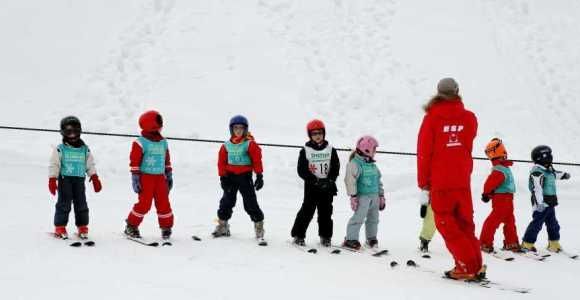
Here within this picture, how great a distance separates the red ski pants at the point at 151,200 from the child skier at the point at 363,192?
2563 mm

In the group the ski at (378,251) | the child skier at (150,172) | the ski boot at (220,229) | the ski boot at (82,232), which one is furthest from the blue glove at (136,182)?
the ski at (378,251)

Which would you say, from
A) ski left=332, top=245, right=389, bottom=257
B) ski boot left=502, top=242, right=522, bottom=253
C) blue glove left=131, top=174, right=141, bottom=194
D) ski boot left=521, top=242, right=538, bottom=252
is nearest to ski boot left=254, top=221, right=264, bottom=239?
ski left=332, top=245, right=389, bottom=257

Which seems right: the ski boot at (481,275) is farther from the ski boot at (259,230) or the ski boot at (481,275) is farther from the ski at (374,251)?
the ski boot at (259,230)

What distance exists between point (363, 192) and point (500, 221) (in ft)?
7.54

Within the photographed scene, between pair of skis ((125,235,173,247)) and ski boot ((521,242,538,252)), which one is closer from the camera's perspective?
pair of skis ((125,235,173,247))

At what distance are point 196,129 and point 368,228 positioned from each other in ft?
23.4

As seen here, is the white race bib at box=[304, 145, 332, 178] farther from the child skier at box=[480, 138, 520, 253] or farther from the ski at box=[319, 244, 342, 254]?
the child skier at box=[480, 138, 520, 253]

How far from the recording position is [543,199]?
30.7 feet

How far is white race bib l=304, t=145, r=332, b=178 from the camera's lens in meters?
8.48

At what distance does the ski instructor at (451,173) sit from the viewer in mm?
6609

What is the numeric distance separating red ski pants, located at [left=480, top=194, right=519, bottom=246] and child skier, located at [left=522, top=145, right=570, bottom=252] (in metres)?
0.32

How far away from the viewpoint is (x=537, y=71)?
17422mm

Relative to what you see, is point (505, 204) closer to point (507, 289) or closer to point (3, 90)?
point (507, 289)

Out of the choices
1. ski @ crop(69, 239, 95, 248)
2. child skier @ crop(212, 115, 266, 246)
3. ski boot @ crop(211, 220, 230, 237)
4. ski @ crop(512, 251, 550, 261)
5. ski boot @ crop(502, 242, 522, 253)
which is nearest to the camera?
ski @ crop(69, 239, 95, 248)
